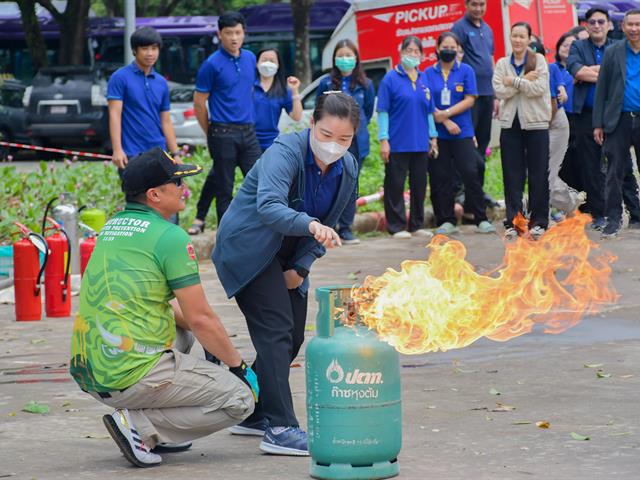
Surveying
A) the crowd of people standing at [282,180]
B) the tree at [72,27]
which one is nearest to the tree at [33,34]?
the tree at [72,27]

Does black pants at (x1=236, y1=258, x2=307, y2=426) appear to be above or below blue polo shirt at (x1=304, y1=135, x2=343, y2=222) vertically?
below

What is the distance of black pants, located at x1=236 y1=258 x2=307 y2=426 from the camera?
19.3ft

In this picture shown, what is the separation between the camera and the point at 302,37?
3259cm

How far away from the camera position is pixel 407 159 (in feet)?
45.5

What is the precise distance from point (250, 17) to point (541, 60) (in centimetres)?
2182

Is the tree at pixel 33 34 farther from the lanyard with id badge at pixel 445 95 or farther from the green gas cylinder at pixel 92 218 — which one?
the green gas cylinder at pixel 92 218

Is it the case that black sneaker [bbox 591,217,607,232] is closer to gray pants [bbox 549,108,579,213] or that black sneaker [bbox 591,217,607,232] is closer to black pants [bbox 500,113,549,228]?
gray pants [bbox 549,108,579,213]

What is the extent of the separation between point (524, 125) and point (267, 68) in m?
2.75

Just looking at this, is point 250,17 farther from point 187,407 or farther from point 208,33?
point 187,407

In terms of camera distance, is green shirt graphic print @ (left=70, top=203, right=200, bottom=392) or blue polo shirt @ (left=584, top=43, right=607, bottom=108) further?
blue polo shirt @ (left=584, top=43, right=607, bottom=108)

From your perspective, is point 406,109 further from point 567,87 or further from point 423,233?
point 567,87

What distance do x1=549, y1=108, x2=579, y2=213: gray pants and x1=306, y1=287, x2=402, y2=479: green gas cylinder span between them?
8.92 meters

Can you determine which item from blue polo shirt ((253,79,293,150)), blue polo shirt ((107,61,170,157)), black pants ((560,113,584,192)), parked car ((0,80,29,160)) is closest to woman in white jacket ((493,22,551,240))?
black pants ((560,113,584,192))

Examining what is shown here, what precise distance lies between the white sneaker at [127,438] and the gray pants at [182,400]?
30 millimetres
